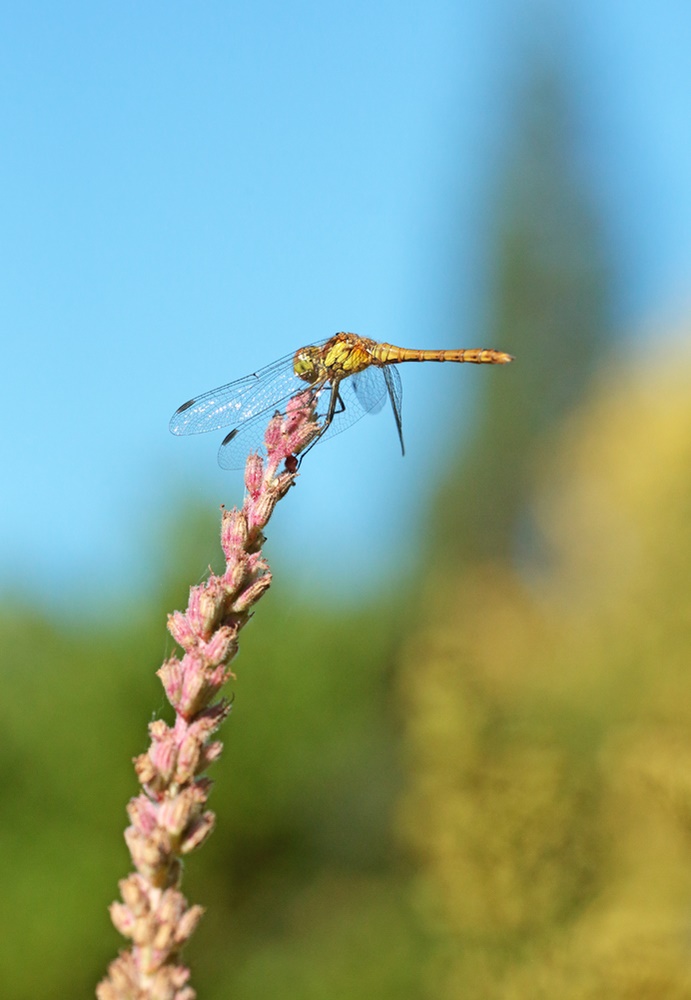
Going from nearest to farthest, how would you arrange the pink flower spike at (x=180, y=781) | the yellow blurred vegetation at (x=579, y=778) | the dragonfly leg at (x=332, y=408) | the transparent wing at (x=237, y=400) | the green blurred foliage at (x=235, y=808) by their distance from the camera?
the pink flower spike at (x=180, y=781) → the dragonfly leg at (x=332, y=408) → the transparent wing at (x=237, y=400) → the yellow blurred vegetation at (x=579, y=778) → the green blurred foliage at (x=235, y=808)

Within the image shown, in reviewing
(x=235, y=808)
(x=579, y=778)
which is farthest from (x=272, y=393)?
(x=235, y=808)

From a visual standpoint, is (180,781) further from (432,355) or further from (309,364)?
(432,355)


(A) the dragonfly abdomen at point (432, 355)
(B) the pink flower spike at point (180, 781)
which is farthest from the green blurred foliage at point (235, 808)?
(B) the pink flower spike at point (180, 781)

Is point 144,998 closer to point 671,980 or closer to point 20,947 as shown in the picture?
point 671,980

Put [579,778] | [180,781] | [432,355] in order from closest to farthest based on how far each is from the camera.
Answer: [180,781]
[432,355]
[579,778]

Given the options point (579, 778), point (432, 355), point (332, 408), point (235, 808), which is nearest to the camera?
point (332, 408)

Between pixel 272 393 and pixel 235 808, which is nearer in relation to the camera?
pixel 272 393

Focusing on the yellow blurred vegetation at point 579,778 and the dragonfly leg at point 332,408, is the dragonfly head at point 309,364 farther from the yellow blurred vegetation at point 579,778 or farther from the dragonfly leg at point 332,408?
the yellow blurred vegetation at point 579,778
